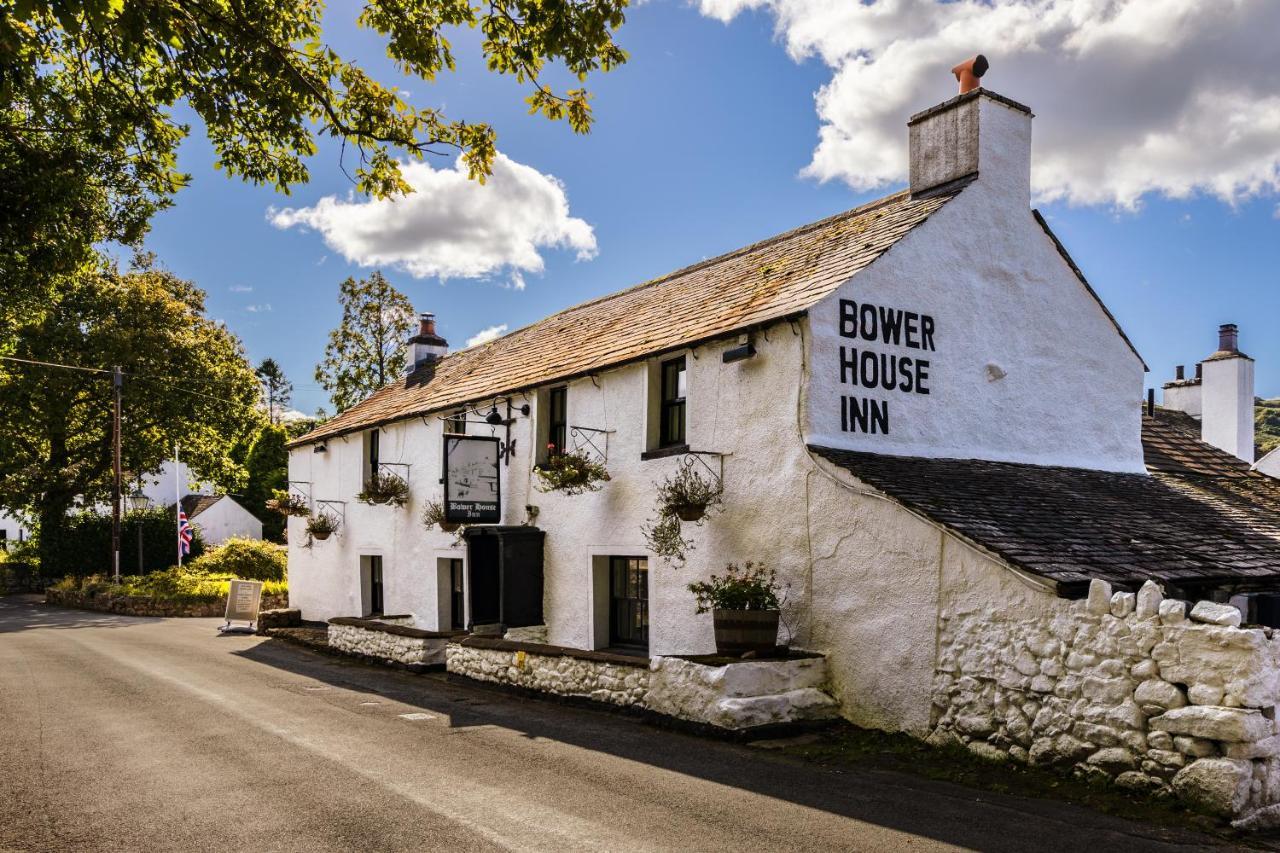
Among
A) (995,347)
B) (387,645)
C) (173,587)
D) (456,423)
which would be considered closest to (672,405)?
(995,347)

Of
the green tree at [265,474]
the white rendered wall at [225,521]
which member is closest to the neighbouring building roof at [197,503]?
the white rendered wall at [225,521]

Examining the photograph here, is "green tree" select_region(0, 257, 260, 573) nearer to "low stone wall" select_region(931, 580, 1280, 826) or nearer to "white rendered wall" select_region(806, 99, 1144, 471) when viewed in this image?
"white rendered wall" select_region(806, 99, 1144, 471)

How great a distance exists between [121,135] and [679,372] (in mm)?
7704

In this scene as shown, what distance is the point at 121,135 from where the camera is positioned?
28.5 ft

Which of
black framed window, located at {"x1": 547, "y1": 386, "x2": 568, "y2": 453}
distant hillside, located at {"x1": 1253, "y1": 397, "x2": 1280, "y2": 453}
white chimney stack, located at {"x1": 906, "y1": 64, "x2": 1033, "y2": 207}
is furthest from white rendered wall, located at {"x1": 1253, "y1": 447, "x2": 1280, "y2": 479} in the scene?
distant hillside, located at {"x1": 1253, "y1": 397, "x2": 1280, "y2": 453}

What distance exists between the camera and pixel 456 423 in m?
18.5

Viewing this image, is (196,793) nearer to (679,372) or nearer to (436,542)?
(679,372)

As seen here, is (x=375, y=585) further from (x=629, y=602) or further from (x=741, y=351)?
(x=741, y=351)

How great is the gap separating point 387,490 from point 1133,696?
15.0m

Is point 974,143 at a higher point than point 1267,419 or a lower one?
higher

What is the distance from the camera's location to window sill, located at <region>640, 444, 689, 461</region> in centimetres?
1289

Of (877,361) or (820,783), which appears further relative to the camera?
(877,361)

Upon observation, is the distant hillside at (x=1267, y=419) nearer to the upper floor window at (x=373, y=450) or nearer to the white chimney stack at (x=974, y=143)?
the white chimney stack at (x=974, y=143)

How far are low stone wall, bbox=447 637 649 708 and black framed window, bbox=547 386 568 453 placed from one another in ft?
11.7
